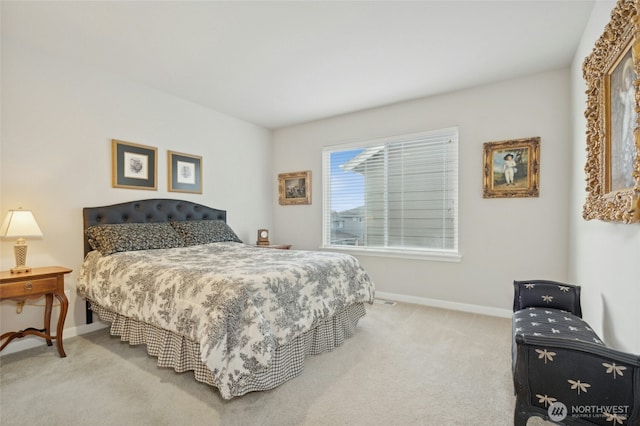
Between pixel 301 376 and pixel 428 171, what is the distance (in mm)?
2786

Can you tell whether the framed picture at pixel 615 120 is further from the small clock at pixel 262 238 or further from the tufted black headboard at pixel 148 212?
the tufted black headboard at pixel 148 212

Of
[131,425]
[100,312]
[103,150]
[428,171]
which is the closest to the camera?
[131,425]

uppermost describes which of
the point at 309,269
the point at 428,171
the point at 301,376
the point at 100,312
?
the point at 428,171

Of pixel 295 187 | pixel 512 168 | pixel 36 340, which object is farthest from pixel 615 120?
pixel 36 340

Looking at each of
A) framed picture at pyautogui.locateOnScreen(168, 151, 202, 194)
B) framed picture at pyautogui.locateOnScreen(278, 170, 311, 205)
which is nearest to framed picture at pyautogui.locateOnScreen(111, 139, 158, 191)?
framed picture at pyautogui.locateOnScreen(168, 151, 202, 194)

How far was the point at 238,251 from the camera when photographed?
310 centimetres

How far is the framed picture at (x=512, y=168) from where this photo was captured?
3.06 metres

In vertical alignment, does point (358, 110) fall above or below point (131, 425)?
above

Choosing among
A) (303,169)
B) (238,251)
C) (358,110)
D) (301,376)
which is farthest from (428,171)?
(301,376)

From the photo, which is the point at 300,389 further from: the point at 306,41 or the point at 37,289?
the point at 306,41

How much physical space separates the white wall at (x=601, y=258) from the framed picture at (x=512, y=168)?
0.33m

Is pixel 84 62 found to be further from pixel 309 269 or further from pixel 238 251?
pixel 309 269

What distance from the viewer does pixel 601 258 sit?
196 centimetres

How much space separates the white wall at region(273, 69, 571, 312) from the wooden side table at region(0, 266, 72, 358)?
10.7 ft
